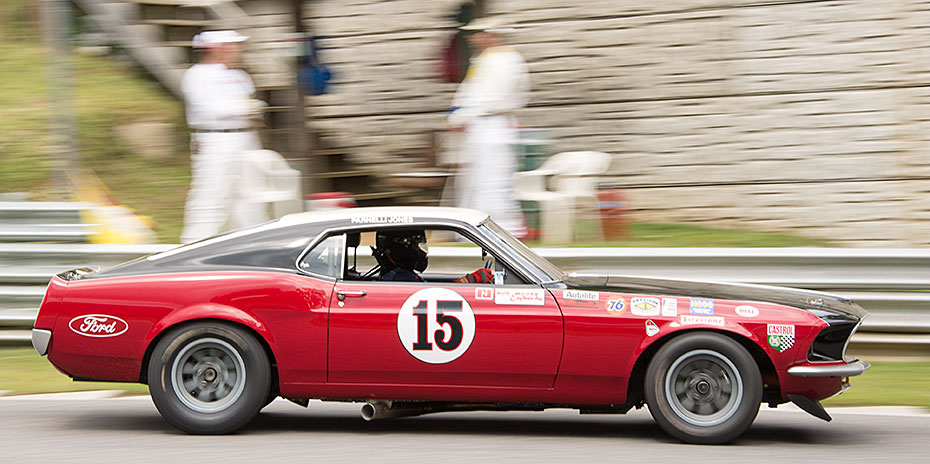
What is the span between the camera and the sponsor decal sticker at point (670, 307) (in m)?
5.30

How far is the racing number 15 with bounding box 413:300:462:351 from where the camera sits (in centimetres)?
533

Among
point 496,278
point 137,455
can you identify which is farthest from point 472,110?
point 137,455

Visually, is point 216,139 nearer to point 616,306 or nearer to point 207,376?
point 207,376

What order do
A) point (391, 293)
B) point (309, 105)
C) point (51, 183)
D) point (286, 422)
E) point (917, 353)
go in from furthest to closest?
point (309, 105) < point (51, 183) < point (917, 353) < point (286, 422) < point (391, 293)

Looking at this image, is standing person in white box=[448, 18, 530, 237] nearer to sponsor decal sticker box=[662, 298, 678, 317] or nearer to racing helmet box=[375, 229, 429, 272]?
racing helmet box=[375, 229, 429, 272]

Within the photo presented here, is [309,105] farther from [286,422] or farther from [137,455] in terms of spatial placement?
[137,455]

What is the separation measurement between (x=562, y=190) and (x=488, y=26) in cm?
163

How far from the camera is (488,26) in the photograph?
9.60 metres

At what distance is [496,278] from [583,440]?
0.95 metres

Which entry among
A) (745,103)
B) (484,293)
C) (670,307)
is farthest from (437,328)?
(745,103)

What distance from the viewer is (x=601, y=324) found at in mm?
5305

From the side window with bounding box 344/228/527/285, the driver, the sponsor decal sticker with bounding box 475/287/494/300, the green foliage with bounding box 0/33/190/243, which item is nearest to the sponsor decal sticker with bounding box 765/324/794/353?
the side window with bounding box 344/228/527/285

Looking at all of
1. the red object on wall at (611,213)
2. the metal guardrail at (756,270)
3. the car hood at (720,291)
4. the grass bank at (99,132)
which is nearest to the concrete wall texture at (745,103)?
the red object on wall at (611,213)

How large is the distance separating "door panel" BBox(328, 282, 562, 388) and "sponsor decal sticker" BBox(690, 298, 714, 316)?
671mm
